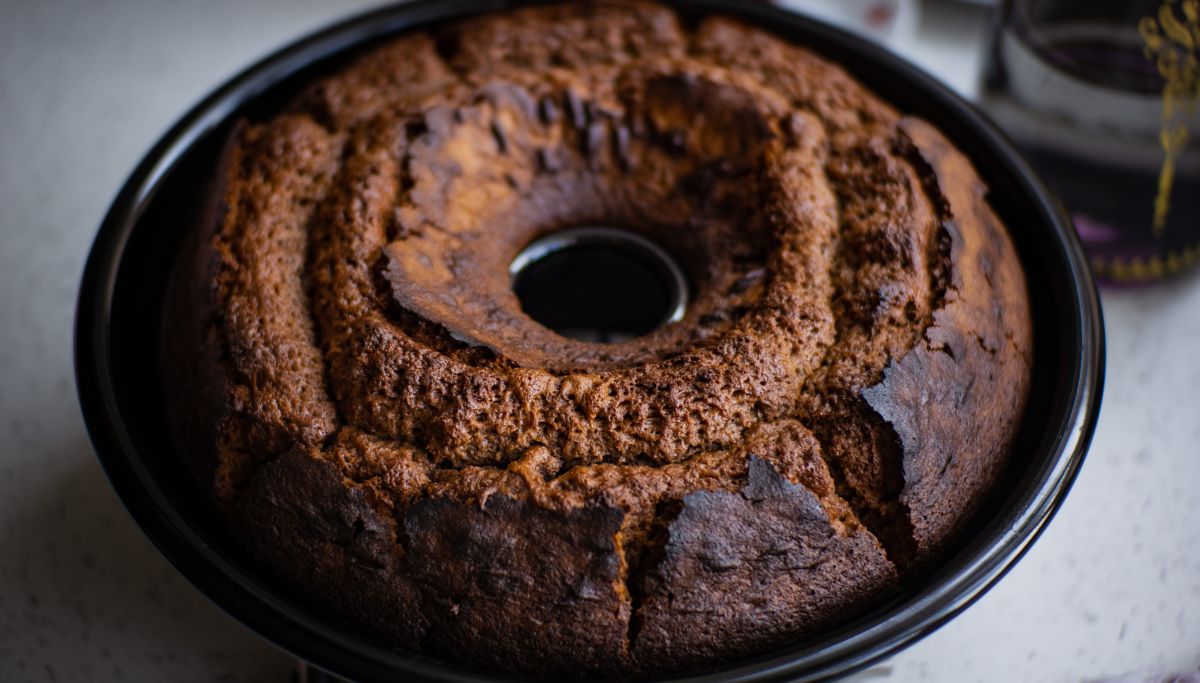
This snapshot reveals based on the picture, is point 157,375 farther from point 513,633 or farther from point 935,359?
point 935,359

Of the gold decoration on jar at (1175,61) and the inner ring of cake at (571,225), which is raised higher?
the gold decoration on jar at (1175,61)

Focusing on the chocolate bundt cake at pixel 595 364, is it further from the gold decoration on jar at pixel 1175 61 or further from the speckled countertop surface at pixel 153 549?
the gold decoration on jar at pixel 1175 61

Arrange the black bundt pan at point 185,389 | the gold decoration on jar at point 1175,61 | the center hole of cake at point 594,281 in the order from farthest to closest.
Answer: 1. the gold decoration on jar at point 1175,61
2. the center hole of cake at point 594,281
3. the black bundt pan at point 185,389

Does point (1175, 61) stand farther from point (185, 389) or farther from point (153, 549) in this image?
point (153, 549)

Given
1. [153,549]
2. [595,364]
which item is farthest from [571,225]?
[153,549]

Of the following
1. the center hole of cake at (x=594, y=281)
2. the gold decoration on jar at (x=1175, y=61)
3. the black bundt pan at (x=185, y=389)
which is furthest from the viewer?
the gold decoration on jar at (x=1175, y=61)

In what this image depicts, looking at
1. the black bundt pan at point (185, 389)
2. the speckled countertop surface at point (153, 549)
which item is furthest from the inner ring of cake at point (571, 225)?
the speckled countertop surface at point (153, 549)

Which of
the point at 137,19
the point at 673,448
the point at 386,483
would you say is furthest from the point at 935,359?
the point at 137,19
